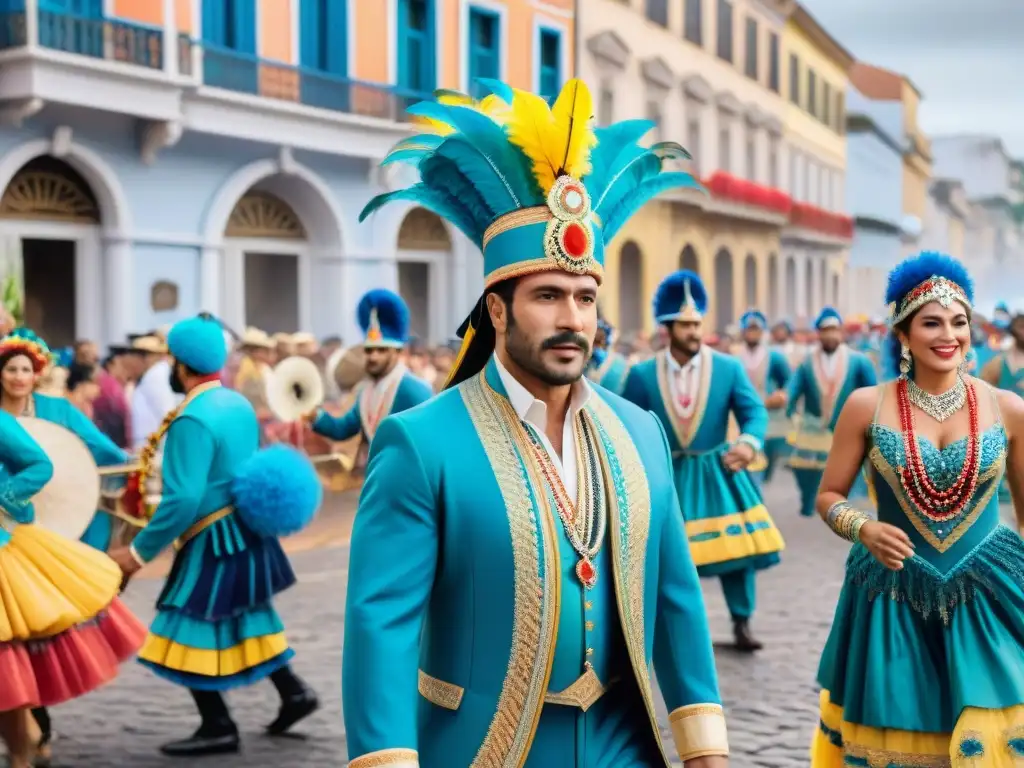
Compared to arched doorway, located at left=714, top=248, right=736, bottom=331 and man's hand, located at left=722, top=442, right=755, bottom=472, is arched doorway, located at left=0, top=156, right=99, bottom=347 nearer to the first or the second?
man's hand, located at left=722, top=442, right=755, bottom=472

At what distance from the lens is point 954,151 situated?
101000mm

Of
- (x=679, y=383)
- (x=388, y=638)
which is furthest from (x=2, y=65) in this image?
(x=388, y=638)

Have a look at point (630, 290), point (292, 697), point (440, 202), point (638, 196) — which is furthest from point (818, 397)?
point (630, 290)

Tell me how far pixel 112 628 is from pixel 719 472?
12.3 feet

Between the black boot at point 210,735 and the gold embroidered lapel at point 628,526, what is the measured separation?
3603 mm

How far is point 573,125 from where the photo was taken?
3.01m

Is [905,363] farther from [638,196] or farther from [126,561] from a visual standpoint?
[126,561]

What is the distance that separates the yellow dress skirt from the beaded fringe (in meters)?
3.04

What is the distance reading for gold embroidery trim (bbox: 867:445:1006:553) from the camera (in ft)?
15.7

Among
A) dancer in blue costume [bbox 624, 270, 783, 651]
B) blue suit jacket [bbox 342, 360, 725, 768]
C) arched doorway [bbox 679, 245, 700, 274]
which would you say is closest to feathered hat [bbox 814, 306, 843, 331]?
dancer in blue costume [bbox 624, 270, 783, 651]

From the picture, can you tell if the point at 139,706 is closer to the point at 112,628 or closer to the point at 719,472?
the point at 112,628

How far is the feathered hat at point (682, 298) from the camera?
28.0 ft

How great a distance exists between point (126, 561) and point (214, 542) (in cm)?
37

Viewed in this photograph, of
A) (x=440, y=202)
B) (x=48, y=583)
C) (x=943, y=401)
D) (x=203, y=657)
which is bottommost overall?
(x=203, y=657)
